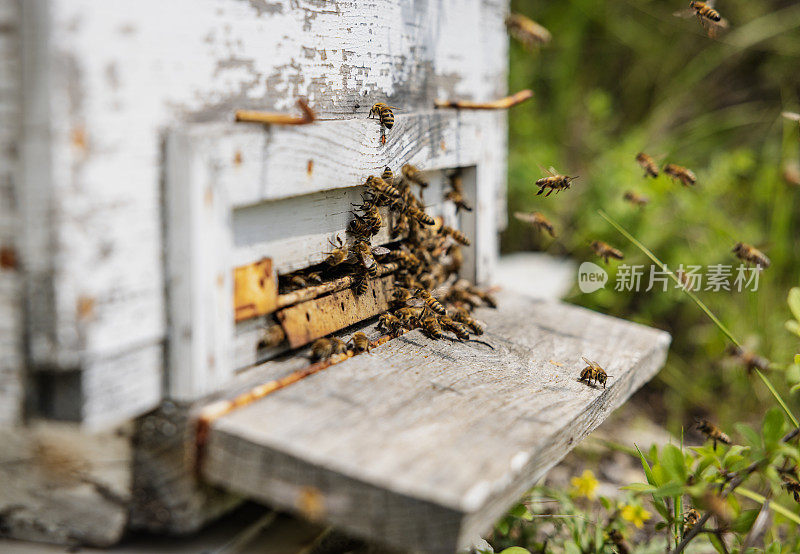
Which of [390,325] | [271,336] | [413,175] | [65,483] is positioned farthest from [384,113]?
[65,483]

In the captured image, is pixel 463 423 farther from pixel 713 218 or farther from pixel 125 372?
pixel 713 218

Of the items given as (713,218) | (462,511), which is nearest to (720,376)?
(713,218)

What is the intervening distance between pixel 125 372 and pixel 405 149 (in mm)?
1027

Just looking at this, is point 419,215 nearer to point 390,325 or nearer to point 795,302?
point 390,325

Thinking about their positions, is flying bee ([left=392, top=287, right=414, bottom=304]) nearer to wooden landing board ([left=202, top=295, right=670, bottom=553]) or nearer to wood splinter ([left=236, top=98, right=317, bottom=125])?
wooden landing board ([left=202, top=295, right=670, bottom=553])

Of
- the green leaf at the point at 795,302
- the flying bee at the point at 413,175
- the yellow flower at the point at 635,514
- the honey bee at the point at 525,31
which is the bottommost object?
the yellow flower at the point at 635,514

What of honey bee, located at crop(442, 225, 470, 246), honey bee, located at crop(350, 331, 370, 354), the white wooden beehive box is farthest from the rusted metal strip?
honey bee, located at crop(442, 225, 470, 246)

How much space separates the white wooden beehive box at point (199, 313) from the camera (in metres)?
1.16

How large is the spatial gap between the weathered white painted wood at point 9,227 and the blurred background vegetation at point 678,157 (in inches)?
112

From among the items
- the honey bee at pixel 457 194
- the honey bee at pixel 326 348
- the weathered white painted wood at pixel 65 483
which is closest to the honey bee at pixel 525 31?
the honey bee at pixel 457 194

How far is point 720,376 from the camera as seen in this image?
4.29 m

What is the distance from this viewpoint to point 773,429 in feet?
5.46

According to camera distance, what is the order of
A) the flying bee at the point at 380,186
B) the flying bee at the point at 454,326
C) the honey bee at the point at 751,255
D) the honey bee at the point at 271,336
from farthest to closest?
the honey bee at the point at 751,255 < the flying bee at the point at 454,326 < the flying bee at the point at 380,186 < the honey bee at the point at 271,336

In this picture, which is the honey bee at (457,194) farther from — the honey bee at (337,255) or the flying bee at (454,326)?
the honey bee at (337,255)
